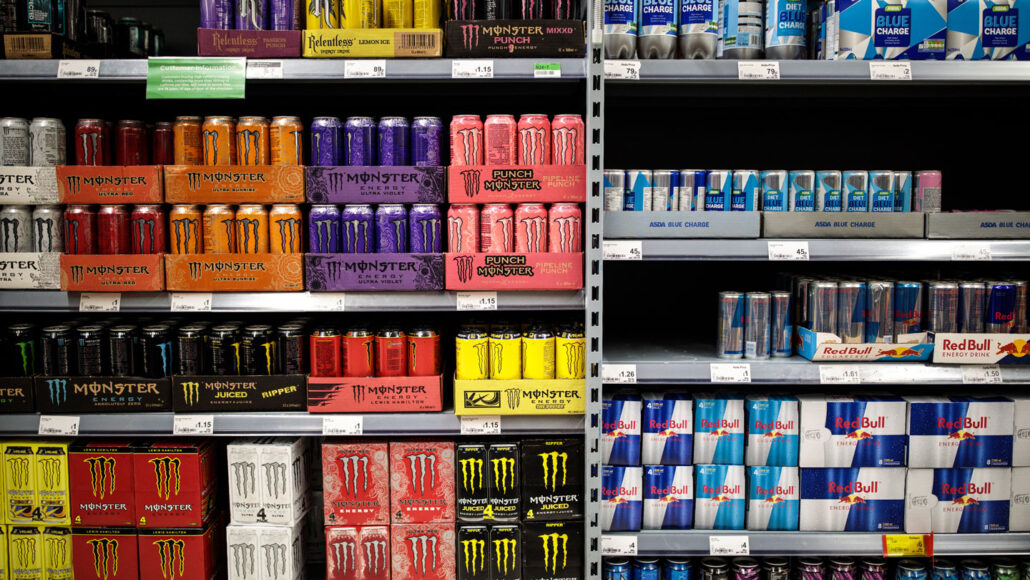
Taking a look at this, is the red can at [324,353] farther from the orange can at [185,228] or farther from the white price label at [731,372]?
the white price label at [731,372]

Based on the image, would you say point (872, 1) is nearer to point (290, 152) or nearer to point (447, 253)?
point (447, 253)

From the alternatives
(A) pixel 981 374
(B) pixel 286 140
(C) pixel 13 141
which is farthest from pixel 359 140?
(A) pixel 981 374

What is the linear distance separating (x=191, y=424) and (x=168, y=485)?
189 millimetres

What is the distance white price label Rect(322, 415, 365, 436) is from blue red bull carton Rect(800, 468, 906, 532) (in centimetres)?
129

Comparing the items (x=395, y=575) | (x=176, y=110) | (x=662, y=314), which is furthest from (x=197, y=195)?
(x=662, y=314)

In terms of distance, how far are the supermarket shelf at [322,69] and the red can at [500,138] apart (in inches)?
4.5

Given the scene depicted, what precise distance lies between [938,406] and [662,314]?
36.0 inches

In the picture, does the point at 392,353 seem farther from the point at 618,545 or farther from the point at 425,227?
the point at 618,545

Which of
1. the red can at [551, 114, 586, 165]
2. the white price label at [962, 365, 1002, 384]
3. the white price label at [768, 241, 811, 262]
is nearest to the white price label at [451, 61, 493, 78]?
the red can at [551, 114, 586, 165]

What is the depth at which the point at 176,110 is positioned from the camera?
2381 mm

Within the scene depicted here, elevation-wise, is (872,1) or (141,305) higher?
(872,1)

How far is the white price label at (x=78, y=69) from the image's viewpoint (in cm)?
184

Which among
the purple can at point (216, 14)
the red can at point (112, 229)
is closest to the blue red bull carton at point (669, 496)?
the red can at point (112, 229)

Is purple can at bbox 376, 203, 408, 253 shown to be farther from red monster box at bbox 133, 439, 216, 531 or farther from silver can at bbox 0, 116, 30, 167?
silver can at bbox 0, 116, 30, 167
